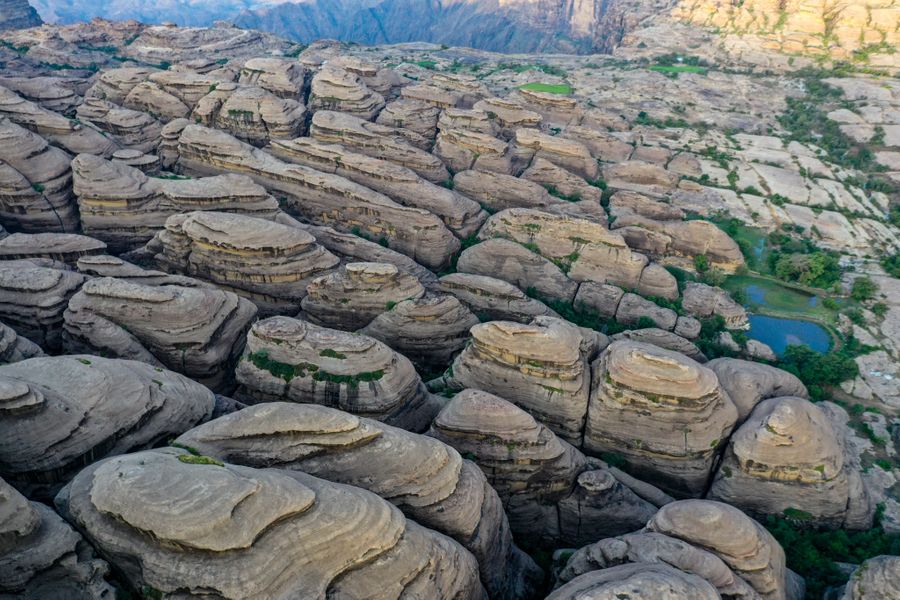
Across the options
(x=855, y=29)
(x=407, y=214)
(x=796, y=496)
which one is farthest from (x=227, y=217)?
(x=855, y=29)

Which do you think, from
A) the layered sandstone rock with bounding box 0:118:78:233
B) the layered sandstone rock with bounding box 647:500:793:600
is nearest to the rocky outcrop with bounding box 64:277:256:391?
the layered sandstone rock with bounding box 0:118:78:233

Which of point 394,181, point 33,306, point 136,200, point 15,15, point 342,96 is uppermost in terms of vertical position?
point 15,15

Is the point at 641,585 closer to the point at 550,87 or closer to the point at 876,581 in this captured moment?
the point at 876,581

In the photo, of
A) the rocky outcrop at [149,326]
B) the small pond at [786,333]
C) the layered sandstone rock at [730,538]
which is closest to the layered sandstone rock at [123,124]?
the rocky outcrop at [149,326]

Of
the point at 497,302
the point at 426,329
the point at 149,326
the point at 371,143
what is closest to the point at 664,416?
the point at 497,302

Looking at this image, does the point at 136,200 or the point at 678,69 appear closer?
the point at 136,200

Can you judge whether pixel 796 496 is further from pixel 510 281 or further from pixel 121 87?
pixel 121 87

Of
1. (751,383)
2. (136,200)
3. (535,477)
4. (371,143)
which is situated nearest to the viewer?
(535,477)
